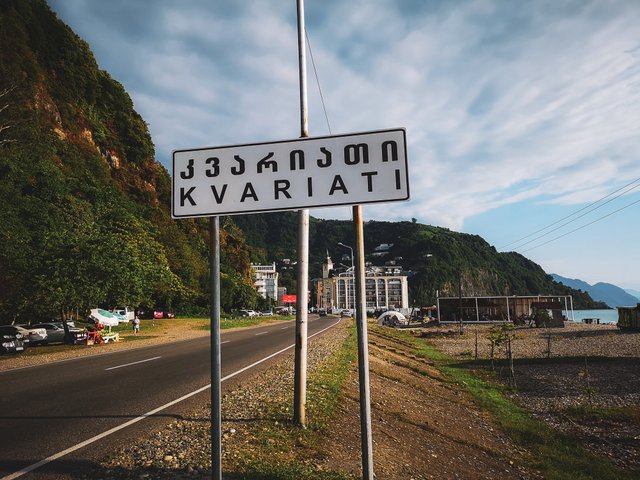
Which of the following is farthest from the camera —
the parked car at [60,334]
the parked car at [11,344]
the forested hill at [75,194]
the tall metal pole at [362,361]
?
the parked car at [60,334]

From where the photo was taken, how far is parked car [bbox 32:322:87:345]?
23906mm

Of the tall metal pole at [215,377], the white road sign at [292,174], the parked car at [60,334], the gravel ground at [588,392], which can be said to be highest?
the white road sign at [292,174]

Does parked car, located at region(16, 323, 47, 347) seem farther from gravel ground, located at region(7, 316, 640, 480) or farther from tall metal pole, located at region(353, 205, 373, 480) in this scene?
tall metal pole, located at region(353, 205, 373, 480)

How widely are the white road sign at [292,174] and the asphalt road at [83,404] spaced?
424 centimetres

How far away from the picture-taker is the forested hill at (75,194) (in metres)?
22.1

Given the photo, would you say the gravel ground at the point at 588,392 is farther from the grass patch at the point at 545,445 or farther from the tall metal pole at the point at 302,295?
the tall metal pole at the point at 302,295

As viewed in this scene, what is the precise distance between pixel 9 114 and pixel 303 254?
140 ft

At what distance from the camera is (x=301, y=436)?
6559 millimetres

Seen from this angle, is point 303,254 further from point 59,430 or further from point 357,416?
point 59,430

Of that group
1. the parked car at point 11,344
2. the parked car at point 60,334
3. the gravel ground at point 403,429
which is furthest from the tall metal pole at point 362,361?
the parked car at point 60,334

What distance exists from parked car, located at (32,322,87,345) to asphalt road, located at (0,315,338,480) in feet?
31.9

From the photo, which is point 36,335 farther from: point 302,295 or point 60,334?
point 302,295

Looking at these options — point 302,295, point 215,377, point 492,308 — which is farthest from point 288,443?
point 492,308

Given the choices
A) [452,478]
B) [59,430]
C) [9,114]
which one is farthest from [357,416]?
[9,114]
